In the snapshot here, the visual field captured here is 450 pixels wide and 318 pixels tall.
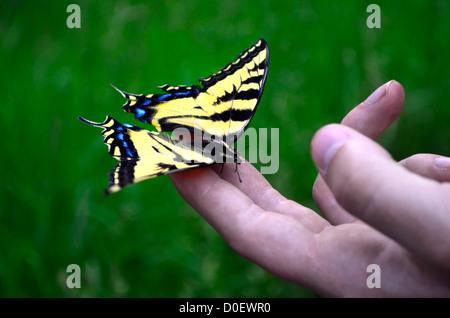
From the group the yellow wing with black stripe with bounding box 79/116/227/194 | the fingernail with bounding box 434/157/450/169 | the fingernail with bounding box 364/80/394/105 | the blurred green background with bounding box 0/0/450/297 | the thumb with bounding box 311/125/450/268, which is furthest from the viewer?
the blurred green background with bounding box 0/0/450/297

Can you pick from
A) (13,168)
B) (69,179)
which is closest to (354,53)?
(69,179)

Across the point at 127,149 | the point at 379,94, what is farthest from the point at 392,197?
the point at 127,149

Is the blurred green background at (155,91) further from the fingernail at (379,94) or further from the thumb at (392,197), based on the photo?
the thumb at (392,197)

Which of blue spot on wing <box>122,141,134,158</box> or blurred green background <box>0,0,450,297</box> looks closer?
blue spot on wing <box>122,141,134,158</box>

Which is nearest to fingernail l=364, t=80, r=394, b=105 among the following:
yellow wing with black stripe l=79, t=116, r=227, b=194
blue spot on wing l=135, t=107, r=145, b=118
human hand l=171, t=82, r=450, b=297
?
human hand l=171, t=82, r=450, b=297

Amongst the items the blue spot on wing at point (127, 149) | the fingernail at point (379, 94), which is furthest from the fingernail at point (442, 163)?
the blue spot on wing at point (127, 149)

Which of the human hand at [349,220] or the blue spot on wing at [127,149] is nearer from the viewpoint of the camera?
the human hand at [349,220]

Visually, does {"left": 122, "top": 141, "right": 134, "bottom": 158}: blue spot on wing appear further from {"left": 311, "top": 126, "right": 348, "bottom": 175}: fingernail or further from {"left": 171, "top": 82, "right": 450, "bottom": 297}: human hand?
{"left": 311, "top": 126, "right": 348, "bottom": 175}: fingernail

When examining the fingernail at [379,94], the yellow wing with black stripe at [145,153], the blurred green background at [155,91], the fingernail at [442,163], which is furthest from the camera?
the blurred green background at [155,91]
